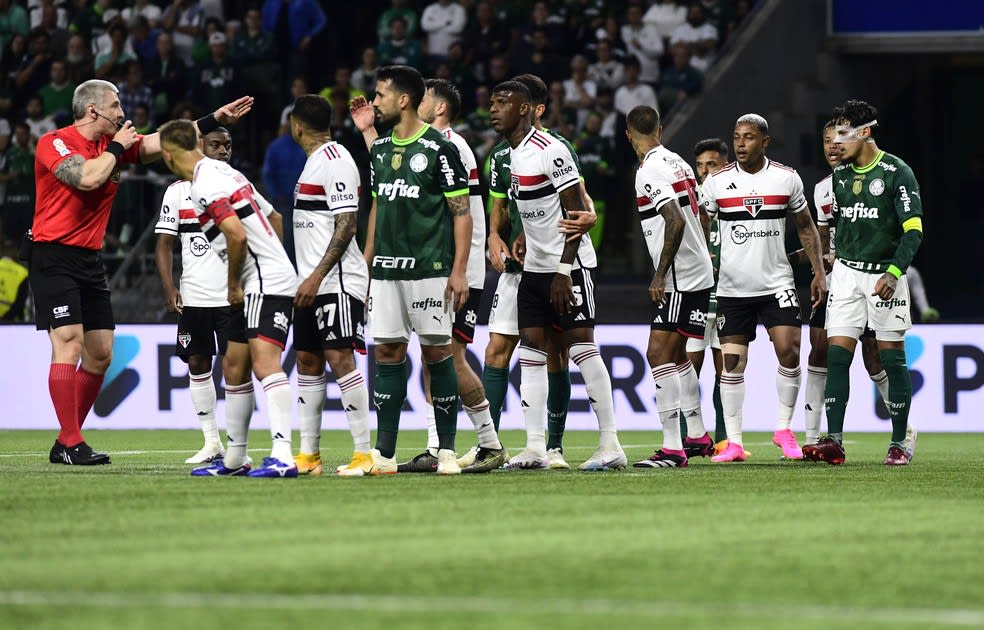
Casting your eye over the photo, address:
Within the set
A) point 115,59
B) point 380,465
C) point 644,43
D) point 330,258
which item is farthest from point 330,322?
point 115,59

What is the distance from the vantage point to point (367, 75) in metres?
21.8

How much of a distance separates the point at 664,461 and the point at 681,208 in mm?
1630

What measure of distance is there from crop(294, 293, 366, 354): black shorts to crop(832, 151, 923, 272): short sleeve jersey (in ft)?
11.2

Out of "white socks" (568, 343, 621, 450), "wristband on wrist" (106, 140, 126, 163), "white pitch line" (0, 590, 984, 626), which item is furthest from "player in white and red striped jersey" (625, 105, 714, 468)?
"white pitch line" (0, 590, 984, 626)

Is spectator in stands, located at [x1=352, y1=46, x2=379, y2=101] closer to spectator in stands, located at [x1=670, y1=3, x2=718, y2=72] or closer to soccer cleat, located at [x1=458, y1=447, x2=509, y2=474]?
spectator in stands, located at [x1=670, y1=3, x2=718, y2=72]

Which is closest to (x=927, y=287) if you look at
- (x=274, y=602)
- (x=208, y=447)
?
(x=208, y=447)

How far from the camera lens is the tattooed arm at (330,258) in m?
9.61

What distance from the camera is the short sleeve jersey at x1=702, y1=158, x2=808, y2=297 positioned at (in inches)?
464

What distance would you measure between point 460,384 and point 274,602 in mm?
5023

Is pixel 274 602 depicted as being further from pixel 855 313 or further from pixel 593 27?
pixel 593 27

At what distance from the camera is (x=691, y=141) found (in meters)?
21.0

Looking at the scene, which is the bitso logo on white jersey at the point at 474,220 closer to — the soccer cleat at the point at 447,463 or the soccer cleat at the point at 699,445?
the soccer cleat at the point at 447,463

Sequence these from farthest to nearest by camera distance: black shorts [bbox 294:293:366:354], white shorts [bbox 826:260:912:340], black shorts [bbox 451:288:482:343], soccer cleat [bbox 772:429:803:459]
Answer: soccer cleat [bbox 772:429:803:459] < white shorts [bbox 826:260:912:340] < black shorts [bbox 451:288:482:343] < black shorts [bbox 294:293:366:354]

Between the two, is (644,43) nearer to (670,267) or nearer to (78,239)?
(670,267)
